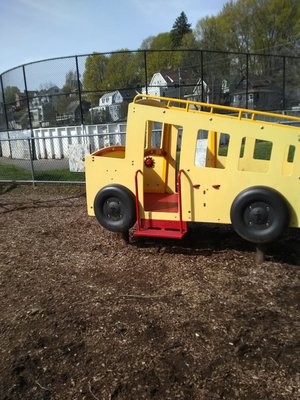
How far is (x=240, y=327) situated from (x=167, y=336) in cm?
66

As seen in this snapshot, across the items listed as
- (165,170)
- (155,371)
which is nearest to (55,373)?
(155,371)

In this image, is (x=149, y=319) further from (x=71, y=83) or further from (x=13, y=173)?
(x=71, y=83)

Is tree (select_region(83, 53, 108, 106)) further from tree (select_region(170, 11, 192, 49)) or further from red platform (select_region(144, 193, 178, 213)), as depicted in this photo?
tree (select_region(170, 11, 192, 49))

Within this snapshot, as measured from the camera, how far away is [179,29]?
89.4m

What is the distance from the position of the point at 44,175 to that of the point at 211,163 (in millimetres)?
7186

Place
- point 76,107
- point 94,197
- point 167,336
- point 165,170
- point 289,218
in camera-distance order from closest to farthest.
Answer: point 167,336
point 289,218
point 94,197
point 165,170
point 76,107

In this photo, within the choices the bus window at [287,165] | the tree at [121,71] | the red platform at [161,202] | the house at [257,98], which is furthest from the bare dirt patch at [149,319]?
the house at [257,98]

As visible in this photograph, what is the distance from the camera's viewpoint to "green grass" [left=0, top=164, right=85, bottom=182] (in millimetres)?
10648

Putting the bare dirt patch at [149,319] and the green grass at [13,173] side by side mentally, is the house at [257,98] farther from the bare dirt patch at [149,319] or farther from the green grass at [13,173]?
the bare dirt patch at [149,319]

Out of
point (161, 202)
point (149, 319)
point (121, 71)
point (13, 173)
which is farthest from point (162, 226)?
point (121, 71)

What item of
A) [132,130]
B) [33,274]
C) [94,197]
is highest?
[132,130]

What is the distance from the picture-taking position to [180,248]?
17.2 feet

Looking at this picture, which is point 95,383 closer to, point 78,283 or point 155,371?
point 155,371

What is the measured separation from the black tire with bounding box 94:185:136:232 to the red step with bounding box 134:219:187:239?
0.56 ft
